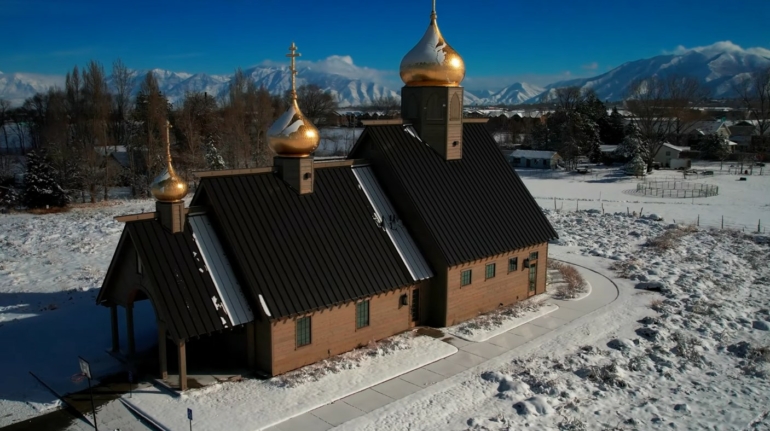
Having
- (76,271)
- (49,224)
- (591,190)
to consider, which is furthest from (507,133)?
(76,271)

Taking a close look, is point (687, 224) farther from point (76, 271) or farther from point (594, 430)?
point (76, 271)

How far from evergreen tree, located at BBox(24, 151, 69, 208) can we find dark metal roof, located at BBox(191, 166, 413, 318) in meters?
35.5

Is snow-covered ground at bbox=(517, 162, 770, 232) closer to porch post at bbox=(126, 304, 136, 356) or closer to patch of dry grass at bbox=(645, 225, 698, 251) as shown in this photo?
patch of dry grass at bbox=(645, 225, 698, 251)

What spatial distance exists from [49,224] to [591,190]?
46321 mm

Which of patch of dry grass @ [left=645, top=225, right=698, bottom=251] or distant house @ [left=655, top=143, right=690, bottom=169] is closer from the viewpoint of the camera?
patch of dry grass @ [left=645, top=225, right=698, bottom=251]

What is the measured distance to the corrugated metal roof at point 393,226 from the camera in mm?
20469

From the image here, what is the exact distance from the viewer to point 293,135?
62.7 feet

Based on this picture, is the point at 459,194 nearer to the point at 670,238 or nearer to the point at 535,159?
the point at 670,238

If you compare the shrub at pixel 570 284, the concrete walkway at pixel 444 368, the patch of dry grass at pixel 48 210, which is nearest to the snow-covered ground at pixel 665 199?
the shrub at pixel 570 284

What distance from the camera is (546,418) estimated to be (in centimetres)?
1484

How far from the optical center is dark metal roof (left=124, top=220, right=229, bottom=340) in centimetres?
1561

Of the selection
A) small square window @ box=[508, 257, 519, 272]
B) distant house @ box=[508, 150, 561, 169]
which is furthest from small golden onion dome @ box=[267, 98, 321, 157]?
distant house @ box=[508, 150, 561, 169]

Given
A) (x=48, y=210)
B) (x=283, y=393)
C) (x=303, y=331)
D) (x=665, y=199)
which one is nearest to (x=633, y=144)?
(x=665, y=199)

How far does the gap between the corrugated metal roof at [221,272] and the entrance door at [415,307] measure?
6.18m
